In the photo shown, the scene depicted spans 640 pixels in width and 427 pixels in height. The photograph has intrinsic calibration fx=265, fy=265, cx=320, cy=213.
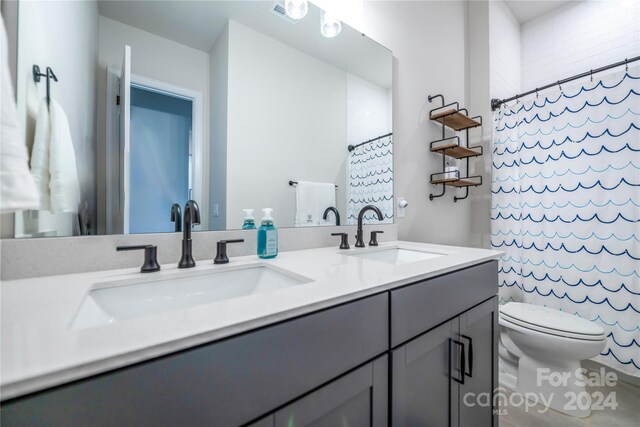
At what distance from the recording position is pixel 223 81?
1.00 meters

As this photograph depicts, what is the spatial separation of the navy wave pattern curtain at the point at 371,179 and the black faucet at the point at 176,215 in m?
0.79

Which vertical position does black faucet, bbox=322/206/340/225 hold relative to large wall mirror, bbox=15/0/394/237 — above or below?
below

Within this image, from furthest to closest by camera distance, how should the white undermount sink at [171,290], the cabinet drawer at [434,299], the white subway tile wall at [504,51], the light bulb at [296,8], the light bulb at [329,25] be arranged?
the white subway tile wall at [504,51] < the light bulb at [329,25] < the light bulb at [296,8] < the cabinet drawer at [434,299] < the white undermount sink at [171,290]

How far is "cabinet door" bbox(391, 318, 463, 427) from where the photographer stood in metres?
0.68

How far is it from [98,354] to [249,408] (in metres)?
0.24

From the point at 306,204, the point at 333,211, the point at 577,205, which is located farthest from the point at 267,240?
the point at 577,205

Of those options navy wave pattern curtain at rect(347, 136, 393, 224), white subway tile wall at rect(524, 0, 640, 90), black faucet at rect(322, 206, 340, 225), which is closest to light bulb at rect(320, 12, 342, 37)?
navy wave pattern curtain at rect(347, 136, 393, 224)

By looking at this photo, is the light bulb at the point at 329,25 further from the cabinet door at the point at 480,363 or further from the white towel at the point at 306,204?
the cabinet door at the point at 480,363

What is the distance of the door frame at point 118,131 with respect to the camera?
0.79 metres

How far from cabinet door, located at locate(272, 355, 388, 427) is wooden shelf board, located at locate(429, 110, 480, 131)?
156cm

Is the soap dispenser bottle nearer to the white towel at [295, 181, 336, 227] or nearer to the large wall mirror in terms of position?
the large wall mirror

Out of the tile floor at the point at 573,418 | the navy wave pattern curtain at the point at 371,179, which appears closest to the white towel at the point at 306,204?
the navy wave pattern curtain at the point at 371,179

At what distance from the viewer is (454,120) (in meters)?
1.80

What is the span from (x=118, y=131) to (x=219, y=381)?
80cm
